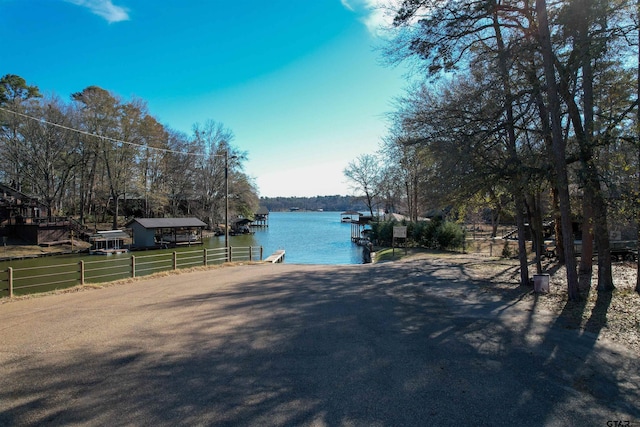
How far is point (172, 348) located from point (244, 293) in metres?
4.63

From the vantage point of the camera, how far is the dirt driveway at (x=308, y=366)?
3.69 meters

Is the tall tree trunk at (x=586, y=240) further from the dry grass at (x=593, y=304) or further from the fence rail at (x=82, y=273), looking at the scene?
the fence rail at (x=82, y=273)

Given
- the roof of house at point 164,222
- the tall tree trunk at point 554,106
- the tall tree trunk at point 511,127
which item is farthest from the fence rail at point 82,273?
the roof of house at point 164,222

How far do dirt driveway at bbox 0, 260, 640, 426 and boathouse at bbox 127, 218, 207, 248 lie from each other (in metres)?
36.0

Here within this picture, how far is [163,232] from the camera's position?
153 ft

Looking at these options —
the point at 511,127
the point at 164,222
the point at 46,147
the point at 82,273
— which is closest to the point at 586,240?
the point at 511,127

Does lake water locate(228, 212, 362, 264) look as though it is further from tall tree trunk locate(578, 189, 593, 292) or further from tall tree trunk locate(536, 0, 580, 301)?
tall tree trunk locate(536, 0, 580, 301)

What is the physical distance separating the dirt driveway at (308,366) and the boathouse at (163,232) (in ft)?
118

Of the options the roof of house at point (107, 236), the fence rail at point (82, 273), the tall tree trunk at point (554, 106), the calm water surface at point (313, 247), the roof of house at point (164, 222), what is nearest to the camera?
the tall tree trunk at point (554, 106)

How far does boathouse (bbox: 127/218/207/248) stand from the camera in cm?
4253

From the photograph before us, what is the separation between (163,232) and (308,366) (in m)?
46.0

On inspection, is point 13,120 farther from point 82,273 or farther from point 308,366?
point 308,366

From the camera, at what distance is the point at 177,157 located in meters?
61.5

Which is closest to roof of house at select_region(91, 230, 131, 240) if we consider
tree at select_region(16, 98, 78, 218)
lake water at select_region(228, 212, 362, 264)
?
tree at select_region(16, 98, 78, 218)
